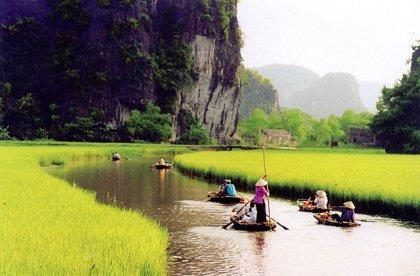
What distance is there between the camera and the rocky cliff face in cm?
9512

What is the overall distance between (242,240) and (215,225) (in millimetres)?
2732

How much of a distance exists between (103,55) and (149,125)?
47.9ft

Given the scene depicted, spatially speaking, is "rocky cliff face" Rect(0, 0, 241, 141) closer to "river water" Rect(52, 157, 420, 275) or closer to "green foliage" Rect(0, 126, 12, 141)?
"green foliage" Rect(0, 126, 12, 141)

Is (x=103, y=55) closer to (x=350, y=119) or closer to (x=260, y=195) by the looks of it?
(x=260, y=195)

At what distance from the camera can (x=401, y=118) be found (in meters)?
71.6

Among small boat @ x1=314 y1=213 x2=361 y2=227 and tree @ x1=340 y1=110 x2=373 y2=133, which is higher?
tree @ x1=340 y1=110 x2=373 y2=133

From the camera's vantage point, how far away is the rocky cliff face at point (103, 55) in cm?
9512

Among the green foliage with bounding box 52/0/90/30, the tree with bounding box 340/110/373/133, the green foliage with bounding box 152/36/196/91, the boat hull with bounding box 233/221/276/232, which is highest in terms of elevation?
the green foliage with bounding box 52/0/90/30

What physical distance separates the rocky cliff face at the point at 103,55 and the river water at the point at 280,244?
71109mm

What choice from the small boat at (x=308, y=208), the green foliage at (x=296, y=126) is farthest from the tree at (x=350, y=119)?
the small boat at (x=308, y=208)

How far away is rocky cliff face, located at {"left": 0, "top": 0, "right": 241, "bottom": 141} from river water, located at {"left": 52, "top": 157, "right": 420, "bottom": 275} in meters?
71.1

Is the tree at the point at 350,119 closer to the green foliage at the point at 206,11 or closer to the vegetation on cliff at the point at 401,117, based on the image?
the green foliage at the point at 206,11

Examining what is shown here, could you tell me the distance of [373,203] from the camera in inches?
896

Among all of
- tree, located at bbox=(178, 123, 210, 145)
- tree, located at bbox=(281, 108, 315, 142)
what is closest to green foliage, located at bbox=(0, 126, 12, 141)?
tree, located at bbox=(178, 123, 210, 145)
